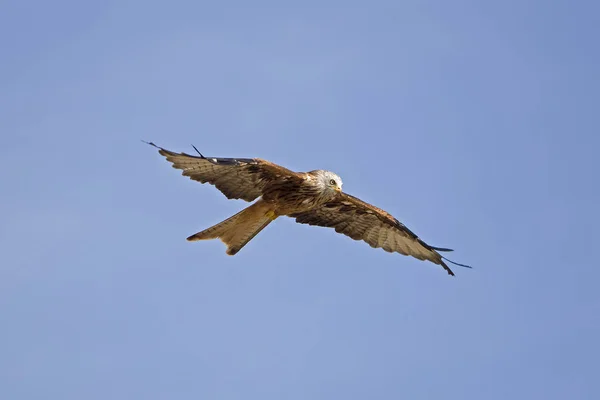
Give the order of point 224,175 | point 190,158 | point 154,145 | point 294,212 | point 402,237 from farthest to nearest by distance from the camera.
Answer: point 402,237, point 294,212, point 224,175, point 190,158, point 154,145

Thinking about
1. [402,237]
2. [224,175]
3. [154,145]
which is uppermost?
[402,237]

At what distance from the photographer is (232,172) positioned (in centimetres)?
1574

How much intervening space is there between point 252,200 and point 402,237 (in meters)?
3.01

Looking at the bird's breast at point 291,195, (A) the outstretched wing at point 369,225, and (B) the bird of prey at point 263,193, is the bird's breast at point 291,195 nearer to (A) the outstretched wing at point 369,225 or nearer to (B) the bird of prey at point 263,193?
(B) the bird of prey at point 263,193

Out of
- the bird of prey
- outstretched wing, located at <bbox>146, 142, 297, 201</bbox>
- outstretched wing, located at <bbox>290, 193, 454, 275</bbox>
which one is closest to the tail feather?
the bird of prey

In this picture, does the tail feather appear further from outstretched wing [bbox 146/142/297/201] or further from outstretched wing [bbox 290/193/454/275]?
outstretched wing [bbox 290/193/454/275]

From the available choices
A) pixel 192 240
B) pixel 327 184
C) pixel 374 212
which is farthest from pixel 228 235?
pixel 374 212

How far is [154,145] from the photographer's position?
13.8 metres

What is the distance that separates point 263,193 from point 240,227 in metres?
0.60

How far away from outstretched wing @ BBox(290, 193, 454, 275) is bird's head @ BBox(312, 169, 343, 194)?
993 mm

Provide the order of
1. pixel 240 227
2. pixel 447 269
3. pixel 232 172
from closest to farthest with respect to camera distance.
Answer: pixel 232 172 < pixel 240 227 < pixel 447 269

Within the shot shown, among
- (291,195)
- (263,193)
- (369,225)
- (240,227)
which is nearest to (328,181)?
(291,195)

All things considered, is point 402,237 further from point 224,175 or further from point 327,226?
point 224,175

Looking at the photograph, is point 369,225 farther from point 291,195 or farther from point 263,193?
point 263,193
